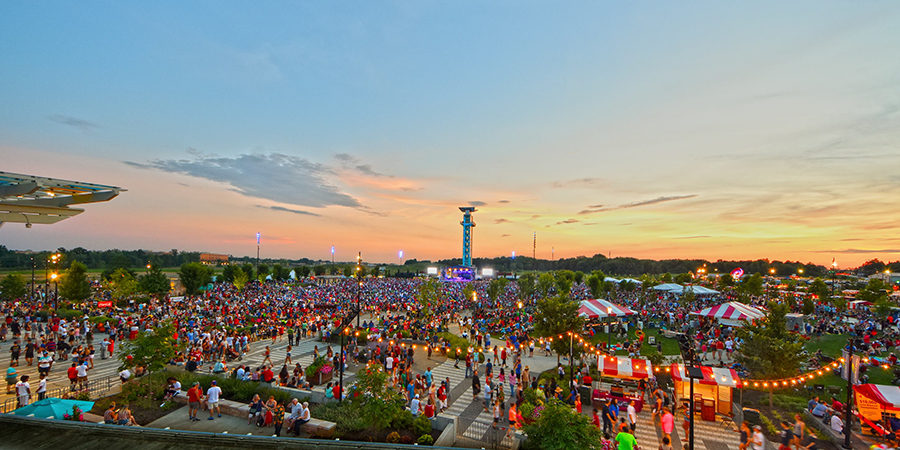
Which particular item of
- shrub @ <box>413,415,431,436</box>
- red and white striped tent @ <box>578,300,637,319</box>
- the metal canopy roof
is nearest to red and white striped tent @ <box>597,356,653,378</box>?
red and white striped tent @ <box>578,300,637,319</box>

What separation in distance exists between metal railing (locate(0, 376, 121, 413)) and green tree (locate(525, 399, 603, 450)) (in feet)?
53.2

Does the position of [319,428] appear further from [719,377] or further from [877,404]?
[877,404]

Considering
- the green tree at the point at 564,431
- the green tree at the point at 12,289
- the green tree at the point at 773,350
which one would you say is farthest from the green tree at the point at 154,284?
the green tree at the point at 773,350

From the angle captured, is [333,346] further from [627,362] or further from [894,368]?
[894,368]

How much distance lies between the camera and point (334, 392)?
14.4 meters

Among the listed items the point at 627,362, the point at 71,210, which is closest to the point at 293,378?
Result: the point at 71,210

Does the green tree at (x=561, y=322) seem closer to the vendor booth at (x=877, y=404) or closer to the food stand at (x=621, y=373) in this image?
the food stand at (x=621, y=373)

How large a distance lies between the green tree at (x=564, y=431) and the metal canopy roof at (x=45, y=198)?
1521 centimetres

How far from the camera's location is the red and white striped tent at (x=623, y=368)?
1559 centimetres

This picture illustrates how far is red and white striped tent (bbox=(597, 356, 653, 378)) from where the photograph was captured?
51.1 ft

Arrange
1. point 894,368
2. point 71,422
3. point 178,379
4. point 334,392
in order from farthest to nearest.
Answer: point 894,368 < point 178,379 < point 334,392 < point 71,422

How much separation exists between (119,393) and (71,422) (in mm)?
6417

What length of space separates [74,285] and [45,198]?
36.3 metres

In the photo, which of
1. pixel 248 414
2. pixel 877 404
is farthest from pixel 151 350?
pixel 877 404
